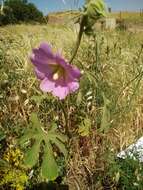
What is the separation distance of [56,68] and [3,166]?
3.80 feet

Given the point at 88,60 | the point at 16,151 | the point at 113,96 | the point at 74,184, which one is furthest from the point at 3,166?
the point at 88,60

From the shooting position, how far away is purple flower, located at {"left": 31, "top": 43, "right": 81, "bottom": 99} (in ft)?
7.29

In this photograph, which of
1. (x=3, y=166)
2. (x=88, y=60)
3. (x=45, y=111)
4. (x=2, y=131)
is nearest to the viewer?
(x=3, y=166)

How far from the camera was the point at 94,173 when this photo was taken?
11.3 ft

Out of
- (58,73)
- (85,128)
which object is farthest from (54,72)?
Result: (85,128)

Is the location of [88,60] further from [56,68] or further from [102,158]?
[56,68]

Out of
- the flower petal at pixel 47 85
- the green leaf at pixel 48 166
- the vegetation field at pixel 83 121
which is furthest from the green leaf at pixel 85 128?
the flower petal at pixel 47 85

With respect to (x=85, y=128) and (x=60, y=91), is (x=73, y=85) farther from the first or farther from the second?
(x=85, y=128)

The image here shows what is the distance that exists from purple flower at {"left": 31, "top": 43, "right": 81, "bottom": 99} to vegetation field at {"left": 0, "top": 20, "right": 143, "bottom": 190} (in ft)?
1.30

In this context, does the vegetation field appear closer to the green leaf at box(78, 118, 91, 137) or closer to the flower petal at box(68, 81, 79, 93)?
the green leaf at box(78, 118, 91, 137)

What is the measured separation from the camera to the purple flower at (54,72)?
7.29 ft

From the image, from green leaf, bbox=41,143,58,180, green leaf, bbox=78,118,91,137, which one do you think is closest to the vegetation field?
green leaf, bbox=78,118,91,137

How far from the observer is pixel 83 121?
3.61 meters

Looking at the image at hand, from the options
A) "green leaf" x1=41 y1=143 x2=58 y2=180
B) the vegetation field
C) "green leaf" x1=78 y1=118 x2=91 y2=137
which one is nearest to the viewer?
"green leaf" x1=41 y1=143 x2=58 y2=180
